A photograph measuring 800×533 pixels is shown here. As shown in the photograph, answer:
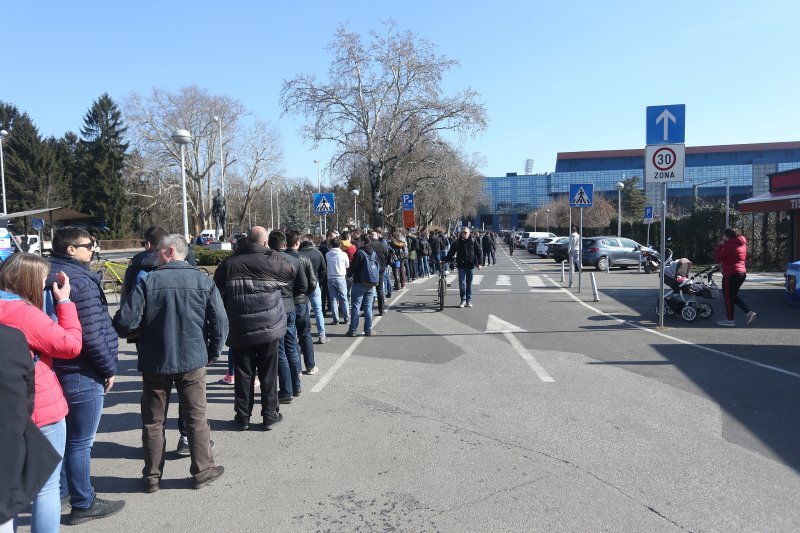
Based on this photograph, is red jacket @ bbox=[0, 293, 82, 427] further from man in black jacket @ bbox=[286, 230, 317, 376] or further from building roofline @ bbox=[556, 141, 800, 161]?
building roofline @ bbox=[556, 141, 800, 161]

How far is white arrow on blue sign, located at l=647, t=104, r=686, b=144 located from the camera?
34.3 feet

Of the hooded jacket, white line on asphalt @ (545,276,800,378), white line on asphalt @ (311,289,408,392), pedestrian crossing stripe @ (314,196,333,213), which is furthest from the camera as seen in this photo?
pedestrian crossing stripe @ (314,196,333,213)

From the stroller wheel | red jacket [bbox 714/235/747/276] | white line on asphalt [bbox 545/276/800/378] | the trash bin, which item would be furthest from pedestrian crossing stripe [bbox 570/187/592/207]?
red jacket [bbox 714/235/747/276]

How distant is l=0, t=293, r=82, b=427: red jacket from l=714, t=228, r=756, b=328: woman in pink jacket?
10.9 m

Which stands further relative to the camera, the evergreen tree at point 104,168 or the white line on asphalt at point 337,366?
the evergreen tree at point 104,168

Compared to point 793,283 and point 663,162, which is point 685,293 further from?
point 793,283

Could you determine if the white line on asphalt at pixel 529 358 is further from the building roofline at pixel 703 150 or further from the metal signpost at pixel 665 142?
the building roofline at pixel 703 150

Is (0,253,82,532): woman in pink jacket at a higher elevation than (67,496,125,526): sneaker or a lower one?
higher

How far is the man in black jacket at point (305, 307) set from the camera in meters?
7.09

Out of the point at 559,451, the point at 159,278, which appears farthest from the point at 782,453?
the point at 159,278

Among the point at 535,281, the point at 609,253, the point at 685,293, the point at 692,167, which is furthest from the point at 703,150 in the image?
the point at 685,293

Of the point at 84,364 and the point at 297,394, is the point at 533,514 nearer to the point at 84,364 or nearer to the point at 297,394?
the point at 84,364

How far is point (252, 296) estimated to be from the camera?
5.55m

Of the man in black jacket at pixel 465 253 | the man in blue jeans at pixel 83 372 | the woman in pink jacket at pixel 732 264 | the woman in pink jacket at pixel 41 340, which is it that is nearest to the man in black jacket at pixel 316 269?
the man in black jacket at pixel 465 253
